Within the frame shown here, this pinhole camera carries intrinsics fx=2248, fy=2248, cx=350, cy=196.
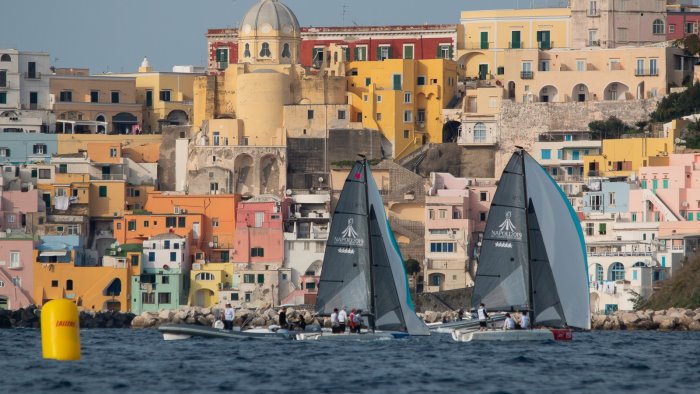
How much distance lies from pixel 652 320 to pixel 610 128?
20.6 meters

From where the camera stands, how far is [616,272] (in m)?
88.9

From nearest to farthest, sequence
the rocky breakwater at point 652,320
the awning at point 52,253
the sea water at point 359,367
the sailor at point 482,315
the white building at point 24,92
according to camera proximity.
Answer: the sea water at point 359,367
the sailor at point 482,315
the rocky breakwater at point 652,320
the awning at point 52,253
the white building at point 24,92

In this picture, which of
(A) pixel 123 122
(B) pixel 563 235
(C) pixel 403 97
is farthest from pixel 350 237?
(A) pixel 123 122

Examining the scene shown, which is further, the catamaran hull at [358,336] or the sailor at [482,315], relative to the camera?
the catamaran hull at [358,336]

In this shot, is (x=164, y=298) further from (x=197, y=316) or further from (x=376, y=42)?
(x=376, y=42)

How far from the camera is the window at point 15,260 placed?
311 ft

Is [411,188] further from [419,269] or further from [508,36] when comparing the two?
[508,36]

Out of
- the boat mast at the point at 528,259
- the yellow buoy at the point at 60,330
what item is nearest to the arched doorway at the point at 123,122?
the boat mast at the point at 528,259

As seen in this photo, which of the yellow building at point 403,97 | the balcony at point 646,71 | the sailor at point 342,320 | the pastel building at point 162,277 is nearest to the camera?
the sailor at point 342,320

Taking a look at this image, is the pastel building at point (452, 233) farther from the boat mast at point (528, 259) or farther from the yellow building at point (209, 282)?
the boat mast at point (528, 259)

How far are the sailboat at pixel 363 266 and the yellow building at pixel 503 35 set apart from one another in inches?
1665

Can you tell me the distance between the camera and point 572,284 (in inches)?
2530

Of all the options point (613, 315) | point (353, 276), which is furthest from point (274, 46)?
point (353, 276)

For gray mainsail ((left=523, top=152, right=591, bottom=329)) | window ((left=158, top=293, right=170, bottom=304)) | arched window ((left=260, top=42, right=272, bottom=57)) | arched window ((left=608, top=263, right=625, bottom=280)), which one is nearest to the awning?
window ((left=158, top=293, right=170, bottom=304))
